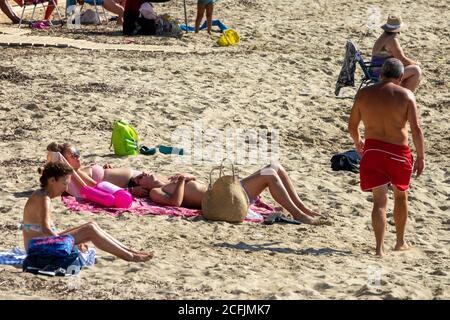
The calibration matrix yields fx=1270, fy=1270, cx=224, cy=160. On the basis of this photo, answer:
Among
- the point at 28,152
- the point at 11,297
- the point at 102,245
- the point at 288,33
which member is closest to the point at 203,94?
the point at 28,152

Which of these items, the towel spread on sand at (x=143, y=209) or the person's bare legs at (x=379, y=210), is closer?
the person's bare legs at (x=379, y=210)

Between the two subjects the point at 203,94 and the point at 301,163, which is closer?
the point at 301,163

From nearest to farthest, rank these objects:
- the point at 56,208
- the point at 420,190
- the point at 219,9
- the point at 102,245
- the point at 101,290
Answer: the point at 101,290
the point at 102,245
the point at 56,208
the point at 420,190
the point at 219,9

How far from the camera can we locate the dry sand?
7.99 m

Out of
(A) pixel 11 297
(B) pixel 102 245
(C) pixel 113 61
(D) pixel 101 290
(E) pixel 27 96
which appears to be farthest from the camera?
(C) pixel 113 61

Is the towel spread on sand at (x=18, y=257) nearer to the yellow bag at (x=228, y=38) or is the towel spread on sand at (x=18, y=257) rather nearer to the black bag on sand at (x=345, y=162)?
the black bag on sand at (x=345, y=162)

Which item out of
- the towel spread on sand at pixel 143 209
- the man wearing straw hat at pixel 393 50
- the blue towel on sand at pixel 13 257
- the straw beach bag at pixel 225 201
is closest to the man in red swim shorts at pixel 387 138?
the straw beach bag at pixel 225 201

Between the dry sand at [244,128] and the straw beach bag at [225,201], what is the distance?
93mm

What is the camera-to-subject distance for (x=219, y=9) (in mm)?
20156

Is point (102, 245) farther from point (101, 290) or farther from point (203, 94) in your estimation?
point (203, 94)

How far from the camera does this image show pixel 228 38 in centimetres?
1709

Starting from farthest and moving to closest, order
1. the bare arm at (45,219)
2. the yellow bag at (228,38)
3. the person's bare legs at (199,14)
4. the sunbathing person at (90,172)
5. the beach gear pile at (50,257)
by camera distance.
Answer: the person's bare legs at (199,14)
the yellow bag at (228,38)
the sunbathing person at (90,172)
the bare arm at (45,219)
the beach gear pile at (50,257)

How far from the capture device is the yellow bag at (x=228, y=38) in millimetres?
17031
